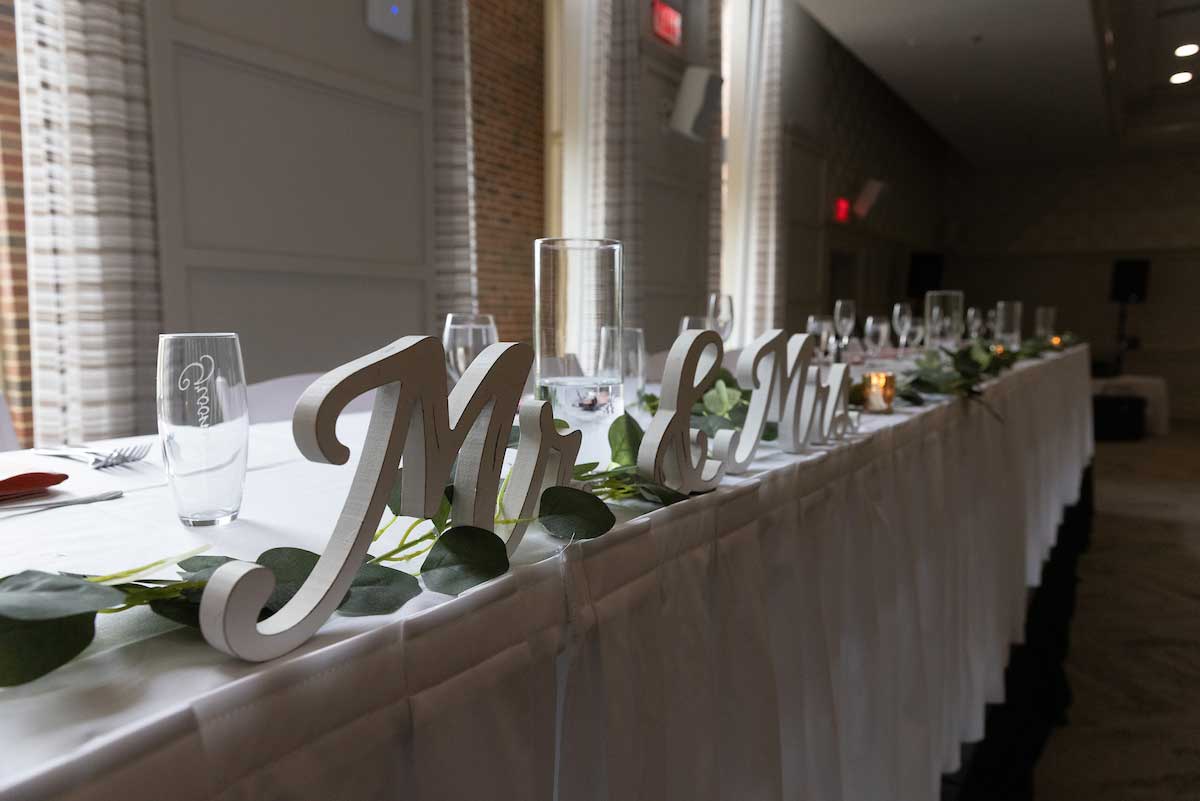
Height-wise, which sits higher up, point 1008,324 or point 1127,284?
point 1127,284

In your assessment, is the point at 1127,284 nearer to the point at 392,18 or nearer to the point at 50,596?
the point at 392,18

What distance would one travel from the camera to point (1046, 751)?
215 centimetres

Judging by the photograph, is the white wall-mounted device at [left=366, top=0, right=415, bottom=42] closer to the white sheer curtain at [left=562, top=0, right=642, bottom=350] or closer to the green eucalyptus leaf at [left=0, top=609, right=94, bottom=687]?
the white sheer curtain at [left=562, top=0, right=642, bottom=350]

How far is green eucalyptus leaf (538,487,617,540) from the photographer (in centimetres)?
61

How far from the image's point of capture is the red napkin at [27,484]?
83 cm

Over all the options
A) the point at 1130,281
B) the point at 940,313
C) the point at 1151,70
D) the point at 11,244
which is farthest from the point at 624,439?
the point at 1130,281

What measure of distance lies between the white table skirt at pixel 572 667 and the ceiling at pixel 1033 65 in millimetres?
5822

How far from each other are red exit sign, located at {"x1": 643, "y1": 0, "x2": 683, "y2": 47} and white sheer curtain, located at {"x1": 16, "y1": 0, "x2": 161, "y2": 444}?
3481 mm

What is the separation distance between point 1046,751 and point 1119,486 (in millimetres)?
4281

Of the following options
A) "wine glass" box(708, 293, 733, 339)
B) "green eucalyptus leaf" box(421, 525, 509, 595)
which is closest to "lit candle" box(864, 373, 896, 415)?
"wine glass" box(708, 293, 733, 339)

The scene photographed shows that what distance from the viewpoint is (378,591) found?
507mm

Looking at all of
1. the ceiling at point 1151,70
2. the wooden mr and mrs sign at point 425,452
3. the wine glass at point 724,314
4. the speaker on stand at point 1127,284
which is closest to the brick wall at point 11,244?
the wine glass at point 724,314

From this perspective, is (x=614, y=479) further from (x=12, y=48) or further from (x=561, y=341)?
(x=12, y=48)

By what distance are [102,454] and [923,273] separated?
34.9 ft
